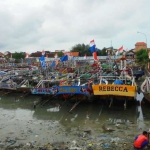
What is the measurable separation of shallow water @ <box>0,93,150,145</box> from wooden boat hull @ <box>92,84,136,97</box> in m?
1.25

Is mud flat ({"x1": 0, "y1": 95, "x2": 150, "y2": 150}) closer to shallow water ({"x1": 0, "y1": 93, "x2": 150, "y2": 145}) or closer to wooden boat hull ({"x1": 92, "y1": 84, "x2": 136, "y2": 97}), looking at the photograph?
shallow water ({"x1": 0, "y1": 93, "x2": 150, "y2": 145})

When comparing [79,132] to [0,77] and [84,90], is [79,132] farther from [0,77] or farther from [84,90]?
[0,77]

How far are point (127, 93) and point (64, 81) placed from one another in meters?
5.41

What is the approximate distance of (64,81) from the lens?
16.9 m

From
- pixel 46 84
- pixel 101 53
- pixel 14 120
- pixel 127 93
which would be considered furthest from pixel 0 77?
pixel 101 53

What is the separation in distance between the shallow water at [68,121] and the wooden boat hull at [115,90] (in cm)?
125

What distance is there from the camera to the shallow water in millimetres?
10125

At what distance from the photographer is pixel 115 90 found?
13.0 m

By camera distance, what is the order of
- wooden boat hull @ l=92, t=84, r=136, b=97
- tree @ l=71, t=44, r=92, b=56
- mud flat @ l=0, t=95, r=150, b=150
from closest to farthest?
mud flat @ l=0, t=95, r=150, b=150, wooden boat hull @ l=92, t=84, r=136, b=97, tree @ l=71, t=44, r=92, b=56

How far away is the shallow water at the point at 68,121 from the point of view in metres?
10.1

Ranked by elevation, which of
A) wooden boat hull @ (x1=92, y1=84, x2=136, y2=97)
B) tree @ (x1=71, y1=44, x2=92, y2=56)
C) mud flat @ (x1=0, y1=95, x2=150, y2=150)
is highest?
tree @ (x1=71, y1=44, x2=92, y2=56)

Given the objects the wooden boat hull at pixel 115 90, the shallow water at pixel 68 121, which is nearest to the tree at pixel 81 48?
the shallow water at pixel 68 121

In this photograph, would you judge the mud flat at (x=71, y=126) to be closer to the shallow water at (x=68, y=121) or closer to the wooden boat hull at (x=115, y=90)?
the shallow water at (x=68, y=121)

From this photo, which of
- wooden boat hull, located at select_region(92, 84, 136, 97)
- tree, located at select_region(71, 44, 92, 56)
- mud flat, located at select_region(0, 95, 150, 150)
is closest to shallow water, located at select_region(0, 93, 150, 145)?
mud flat, located at select_region(0, 95, 150, 150)
